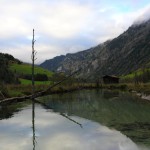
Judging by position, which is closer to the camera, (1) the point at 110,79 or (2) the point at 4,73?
(2) the point at 4,73

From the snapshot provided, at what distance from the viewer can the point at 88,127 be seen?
121 ft

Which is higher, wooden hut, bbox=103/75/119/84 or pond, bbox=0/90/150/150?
wooden hut, bbox=103/75/119/84

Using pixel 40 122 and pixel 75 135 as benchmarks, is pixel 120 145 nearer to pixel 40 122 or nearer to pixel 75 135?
pixel 75 135

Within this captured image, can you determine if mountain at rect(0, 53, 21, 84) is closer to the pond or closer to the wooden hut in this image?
the pond

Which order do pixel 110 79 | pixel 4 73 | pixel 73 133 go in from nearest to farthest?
pixel 73 133 → pixel 4 73 → pixel 110 79

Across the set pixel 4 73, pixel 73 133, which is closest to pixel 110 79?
pixel 4 73

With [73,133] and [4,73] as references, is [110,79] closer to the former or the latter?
[4,73]

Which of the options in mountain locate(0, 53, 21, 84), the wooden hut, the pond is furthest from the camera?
the wooden hut

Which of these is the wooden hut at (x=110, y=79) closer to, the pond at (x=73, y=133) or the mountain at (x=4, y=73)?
the mountain at (x=4, y=73)

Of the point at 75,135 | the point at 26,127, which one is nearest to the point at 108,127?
the point at 75,135

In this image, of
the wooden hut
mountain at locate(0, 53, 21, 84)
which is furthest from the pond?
the wooden hut

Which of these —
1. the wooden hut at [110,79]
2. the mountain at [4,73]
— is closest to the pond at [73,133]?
the mountain at [4,73]

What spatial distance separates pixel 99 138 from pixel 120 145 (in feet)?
12.2

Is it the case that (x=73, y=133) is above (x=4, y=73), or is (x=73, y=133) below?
below
